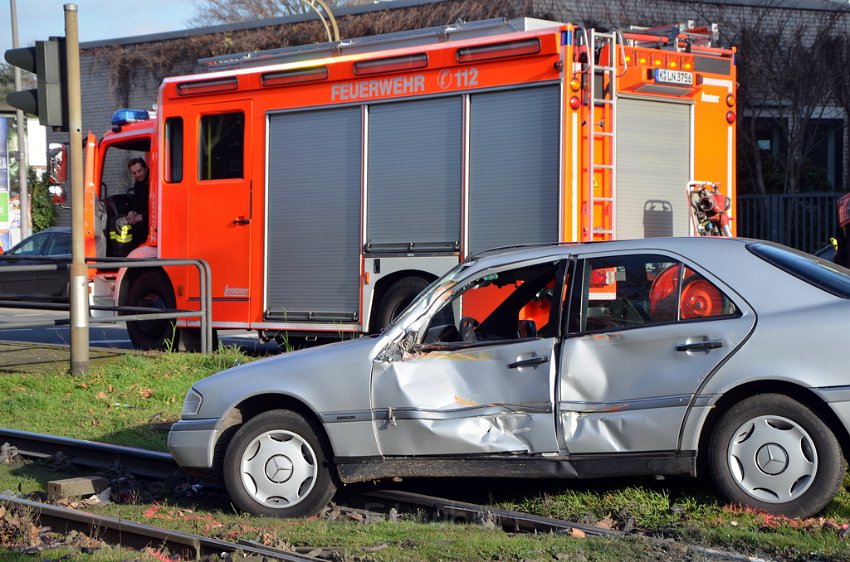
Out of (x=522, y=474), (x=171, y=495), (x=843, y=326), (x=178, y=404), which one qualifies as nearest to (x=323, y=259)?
(x=178, y=404)

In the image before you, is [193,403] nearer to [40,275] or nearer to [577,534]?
[577,534]

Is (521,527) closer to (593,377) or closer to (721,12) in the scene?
(593,377)

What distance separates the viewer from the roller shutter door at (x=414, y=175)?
11688 millimetres

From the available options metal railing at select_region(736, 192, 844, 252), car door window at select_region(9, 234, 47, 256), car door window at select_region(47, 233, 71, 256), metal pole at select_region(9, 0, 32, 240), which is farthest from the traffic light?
metal pole at select_region(9, 0, 32, 240)

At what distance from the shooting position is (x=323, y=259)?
41.8 ft

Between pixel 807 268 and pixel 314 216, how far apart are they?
7.38 metres

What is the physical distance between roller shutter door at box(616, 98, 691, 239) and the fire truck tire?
2.18 meters

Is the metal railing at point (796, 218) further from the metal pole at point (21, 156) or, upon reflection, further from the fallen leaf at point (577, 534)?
the metal pole at point (21, 156)

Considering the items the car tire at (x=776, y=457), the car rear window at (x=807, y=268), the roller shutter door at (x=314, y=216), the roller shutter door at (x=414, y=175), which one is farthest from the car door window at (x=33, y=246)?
the car tire at (x=776, y=457)

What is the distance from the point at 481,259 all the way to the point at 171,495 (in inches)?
100

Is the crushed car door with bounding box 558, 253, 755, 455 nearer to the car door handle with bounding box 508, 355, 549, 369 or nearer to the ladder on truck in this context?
the car door handle with bounding box 508, 355, 549, 369

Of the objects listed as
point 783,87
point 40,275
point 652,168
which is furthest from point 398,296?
point 783,87

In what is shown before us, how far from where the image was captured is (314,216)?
42.1 ft

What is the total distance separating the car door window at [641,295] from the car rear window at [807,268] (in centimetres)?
39
